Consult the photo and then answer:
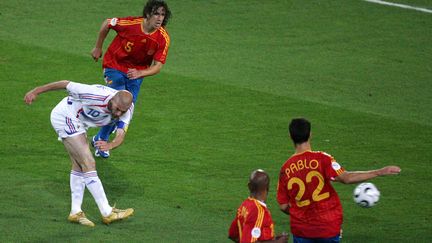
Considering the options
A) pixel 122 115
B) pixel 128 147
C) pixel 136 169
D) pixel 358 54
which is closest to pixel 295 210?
pixel 122 115

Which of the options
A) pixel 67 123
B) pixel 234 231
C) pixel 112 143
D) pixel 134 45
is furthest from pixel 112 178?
pixel 234 231

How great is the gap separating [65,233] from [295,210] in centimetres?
311

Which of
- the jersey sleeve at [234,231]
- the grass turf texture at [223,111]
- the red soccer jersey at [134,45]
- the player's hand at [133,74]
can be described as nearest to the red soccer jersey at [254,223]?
the jersey sleeve at [234,231]

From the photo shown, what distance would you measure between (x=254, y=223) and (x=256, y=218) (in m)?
0.05

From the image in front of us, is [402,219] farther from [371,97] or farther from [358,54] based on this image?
[358,54]

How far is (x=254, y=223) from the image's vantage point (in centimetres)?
888

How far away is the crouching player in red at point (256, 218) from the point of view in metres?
8.88

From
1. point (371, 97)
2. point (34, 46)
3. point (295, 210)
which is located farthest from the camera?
point (34, 46)

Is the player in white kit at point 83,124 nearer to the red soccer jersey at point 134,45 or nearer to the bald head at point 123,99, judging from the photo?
the bald head at point 123,99

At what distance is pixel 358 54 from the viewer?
20.0 metres

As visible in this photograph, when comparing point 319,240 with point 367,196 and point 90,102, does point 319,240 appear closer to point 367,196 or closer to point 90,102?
point 367,196

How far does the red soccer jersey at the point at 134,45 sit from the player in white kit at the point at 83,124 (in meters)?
2.12

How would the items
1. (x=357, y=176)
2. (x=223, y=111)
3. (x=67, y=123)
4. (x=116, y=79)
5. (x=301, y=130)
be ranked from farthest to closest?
(x=223, y=111) → (x=116, y=79) → (x=67, y=123) → (x=301, y=130) → (x=357, y=176)

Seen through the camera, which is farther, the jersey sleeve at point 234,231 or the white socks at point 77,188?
the white socks at point 77,188
